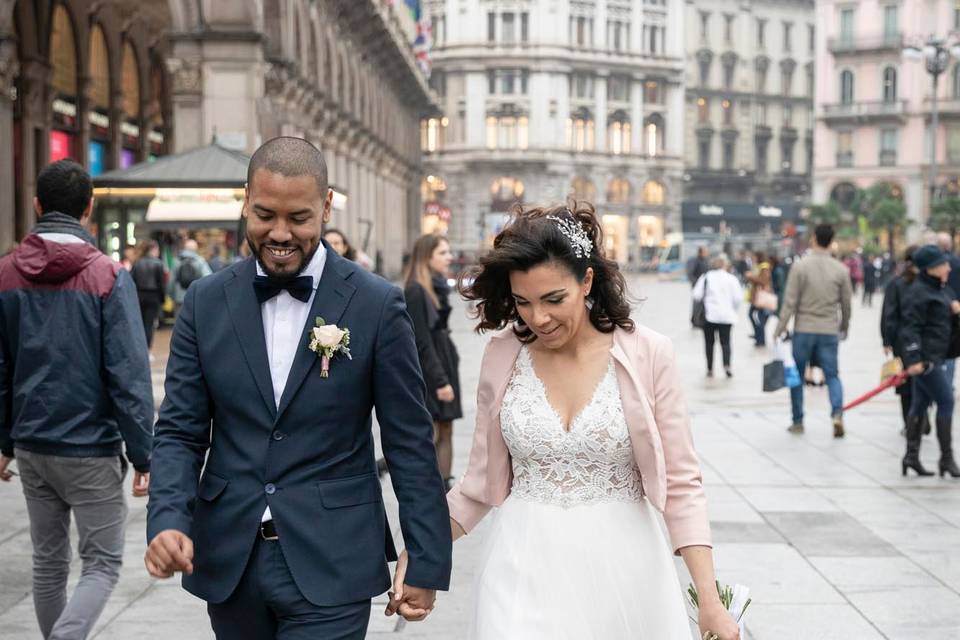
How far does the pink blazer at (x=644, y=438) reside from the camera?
385cm

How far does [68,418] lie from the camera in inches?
202

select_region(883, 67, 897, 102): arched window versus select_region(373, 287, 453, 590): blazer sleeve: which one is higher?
select_region(883, 67, 897, 102): arched window

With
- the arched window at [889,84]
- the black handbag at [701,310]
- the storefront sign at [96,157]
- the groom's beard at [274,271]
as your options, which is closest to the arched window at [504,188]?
the arched window at [889,84]

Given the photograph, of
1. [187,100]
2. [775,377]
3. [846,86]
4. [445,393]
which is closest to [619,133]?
[846,86]

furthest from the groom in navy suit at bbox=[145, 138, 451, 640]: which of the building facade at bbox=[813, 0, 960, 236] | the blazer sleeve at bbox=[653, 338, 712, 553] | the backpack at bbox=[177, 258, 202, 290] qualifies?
the building facade at bbox=[813, 0, 960, 236]

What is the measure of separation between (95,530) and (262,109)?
67.6ft

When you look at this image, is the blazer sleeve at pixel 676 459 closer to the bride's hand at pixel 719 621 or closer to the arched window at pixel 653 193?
the bride's hand at pixel 719 621

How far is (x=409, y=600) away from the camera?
358cm

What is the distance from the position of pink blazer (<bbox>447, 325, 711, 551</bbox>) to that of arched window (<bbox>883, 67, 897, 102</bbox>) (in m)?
85.5

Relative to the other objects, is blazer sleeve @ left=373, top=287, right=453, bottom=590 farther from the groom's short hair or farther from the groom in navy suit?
the groom's short hair

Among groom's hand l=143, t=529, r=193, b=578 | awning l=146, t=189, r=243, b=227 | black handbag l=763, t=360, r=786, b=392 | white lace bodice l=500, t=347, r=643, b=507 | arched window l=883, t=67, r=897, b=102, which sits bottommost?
black handbag l=763, t=360, r=786, b=392

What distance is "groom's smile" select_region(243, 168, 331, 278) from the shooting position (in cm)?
344

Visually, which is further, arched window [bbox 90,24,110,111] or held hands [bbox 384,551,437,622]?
arched window [bbox 90,24,110,111]

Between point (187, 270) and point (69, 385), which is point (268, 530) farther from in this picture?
point (187, 270)
